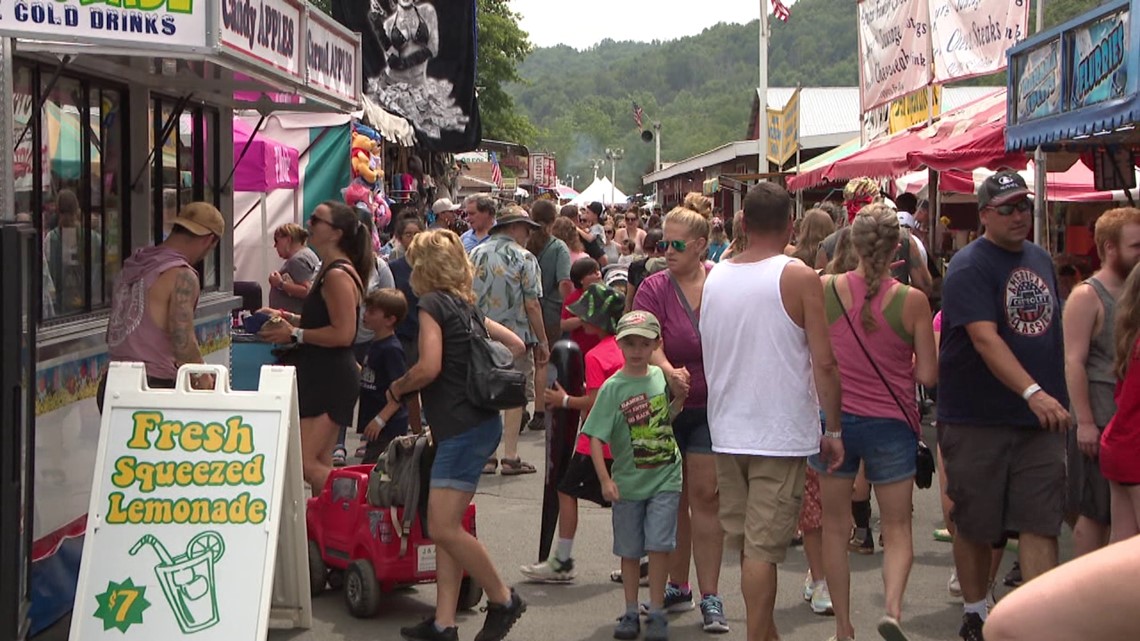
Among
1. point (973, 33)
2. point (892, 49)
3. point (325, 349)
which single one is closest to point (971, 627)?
point (325, 349)

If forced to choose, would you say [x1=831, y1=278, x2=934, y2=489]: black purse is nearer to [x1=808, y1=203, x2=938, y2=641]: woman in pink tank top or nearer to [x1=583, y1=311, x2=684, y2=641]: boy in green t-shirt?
[x1=808, y1=203, x2=938, y2=641]: woman in pink tank top

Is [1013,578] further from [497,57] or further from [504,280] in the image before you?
[497,57]

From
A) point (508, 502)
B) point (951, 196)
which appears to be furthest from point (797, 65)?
point (508, 502)

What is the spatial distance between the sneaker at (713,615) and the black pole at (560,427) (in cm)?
110

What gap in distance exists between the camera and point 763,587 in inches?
214

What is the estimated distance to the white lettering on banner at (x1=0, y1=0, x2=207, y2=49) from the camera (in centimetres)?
496

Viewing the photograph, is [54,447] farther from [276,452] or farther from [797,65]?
[797,65]

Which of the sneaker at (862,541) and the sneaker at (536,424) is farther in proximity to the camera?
the sneaker at (536,424)

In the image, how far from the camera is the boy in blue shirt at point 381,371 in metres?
8.36

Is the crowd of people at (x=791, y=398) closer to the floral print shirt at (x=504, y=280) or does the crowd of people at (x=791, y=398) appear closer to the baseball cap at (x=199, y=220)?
the baseball cap at (x=199, y=220)

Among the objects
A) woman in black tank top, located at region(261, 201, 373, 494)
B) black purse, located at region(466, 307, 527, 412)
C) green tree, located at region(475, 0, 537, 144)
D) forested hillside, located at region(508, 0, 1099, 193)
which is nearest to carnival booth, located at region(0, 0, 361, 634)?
woman in black tank top, located at region(261, 201, 373, 494)

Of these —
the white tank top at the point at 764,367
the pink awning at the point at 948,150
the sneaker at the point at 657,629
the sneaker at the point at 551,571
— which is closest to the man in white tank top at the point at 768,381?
the white tank top at the point at 764,367

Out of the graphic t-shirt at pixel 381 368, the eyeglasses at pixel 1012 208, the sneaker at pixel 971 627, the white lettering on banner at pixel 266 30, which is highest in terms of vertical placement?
the white lettering on banner at pixel 266 30

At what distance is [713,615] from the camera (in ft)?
21.0
